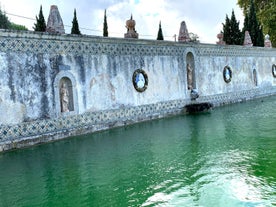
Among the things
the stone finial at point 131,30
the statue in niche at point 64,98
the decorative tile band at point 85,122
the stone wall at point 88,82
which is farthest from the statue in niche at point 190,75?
the statue in niche at point 64,98

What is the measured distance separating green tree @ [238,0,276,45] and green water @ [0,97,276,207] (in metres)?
17.7

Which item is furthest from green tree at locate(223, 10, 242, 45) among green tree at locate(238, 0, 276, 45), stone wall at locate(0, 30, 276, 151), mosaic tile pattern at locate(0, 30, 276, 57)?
mosaic tile pattern at locate(0, 30, 276, 57)

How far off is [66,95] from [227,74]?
902 cm

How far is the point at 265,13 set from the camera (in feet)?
80.9

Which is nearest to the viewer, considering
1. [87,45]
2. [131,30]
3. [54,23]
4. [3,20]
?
[54,23]

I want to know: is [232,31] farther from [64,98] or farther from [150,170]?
[150,170]

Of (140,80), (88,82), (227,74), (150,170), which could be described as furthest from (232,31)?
(150,170)

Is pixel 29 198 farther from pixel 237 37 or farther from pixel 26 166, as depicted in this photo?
pixel 237 37

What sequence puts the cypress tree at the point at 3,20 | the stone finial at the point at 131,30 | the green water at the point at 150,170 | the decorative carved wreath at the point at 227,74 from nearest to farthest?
the green water at the point at 150,170
the stone finial at the point at 131,30
the decorative carved wreath at the point at 227,74
the cypress tree at the point at 3,20

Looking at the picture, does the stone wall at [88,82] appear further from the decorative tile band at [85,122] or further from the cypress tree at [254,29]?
the cypress tree at [254,29]

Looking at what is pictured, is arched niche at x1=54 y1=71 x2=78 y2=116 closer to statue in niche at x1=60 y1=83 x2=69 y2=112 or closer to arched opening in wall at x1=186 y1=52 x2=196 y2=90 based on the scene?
statue in niche at x1=60 y1=83 x2=69 y2=112

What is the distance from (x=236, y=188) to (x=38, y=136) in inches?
208

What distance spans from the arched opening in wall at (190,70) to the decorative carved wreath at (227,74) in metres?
2.51

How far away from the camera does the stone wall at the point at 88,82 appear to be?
7719mm
